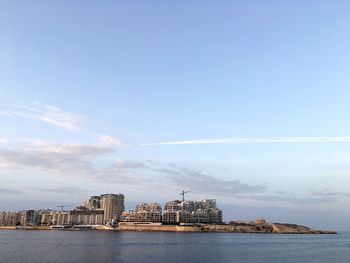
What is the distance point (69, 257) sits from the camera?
238 feet

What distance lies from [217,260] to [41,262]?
3065 cm

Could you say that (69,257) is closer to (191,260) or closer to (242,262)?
(191,260)

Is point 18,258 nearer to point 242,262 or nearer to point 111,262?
point 111,262

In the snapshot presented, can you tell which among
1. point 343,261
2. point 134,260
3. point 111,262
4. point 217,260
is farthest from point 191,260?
point 343,261

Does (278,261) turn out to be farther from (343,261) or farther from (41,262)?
(41,262)

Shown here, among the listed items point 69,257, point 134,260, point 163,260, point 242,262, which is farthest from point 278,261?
point 69,257

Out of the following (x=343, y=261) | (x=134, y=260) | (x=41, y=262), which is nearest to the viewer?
(x=41, y=262)

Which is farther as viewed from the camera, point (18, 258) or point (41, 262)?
point (18, 258)

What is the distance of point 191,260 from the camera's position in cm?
7194

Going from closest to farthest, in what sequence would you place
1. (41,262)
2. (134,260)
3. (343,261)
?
(41,262) < (134,260) < (343,261)

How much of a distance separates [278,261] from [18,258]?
1840 inches

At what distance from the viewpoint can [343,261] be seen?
246 feet

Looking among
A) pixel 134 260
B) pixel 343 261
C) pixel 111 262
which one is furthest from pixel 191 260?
pixel 343 261

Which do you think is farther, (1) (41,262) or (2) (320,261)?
(2) (320,261)
